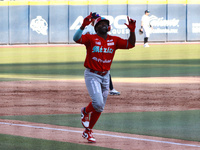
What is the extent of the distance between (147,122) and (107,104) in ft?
7.59

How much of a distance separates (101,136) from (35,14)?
34.2 metres

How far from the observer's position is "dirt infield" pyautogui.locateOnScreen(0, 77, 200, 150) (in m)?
7.84

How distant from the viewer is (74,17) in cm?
4194

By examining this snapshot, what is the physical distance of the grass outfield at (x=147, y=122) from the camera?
8.55m

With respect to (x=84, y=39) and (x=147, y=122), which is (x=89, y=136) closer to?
(x=84, y=39)

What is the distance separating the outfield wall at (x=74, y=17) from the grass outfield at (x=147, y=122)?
103ft

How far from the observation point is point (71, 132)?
337 inches

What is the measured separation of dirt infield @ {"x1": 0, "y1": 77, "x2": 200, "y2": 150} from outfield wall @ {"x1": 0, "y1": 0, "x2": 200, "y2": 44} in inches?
1001

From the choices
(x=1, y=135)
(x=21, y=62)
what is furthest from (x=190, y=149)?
(x=21, y=62)

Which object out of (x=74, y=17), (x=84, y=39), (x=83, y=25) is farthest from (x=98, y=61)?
(x=74, y=17)

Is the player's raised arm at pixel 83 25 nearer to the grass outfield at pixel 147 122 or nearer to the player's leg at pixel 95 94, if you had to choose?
the player's leg at pixel 95 94

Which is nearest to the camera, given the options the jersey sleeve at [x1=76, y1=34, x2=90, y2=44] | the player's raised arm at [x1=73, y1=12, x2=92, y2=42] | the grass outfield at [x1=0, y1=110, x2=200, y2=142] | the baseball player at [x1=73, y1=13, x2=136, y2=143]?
the player's raised arm at [x1=73, y1=12, x2=92, y2=42]

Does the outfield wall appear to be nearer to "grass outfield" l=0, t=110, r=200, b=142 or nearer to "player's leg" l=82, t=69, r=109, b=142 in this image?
"grass outfield" l=0, t=110, r=200, b=142

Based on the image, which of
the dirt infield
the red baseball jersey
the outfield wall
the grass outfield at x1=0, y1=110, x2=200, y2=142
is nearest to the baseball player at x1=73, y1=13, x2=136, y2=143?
the red baseball jersey
